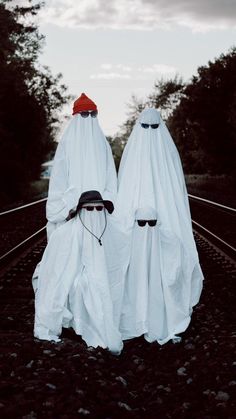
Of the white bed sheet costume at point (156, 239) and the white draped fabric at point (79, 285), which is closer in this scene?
the white draped fabric at point (79, 285)

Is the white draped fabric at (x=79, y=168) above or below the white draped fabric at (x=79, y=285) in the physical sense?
above

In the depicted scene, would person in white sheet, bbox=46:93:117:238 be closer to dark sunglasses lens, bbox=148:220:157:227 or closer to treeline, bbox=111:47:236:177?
dark sunglasses lens, bbox=148:220:157:227

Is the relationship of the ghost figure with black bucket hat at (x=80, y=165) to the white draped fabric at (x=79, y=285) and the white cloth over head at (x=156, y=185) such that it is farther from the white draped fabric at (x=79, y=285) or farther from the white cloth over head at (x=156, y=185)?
the white cloth over head at (x=156, y=185)

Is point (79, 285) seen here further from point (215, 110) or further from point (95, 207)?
point (215, 110)

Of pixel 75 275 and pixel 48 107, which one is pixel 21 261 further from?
pixel 48 107

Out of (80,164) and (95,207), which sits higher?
(80,164)

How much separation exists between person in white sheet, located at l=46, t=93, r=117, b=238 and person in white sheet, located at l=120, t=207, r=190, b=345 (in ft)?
1.77

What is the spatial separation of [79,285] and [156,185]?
4.24ft

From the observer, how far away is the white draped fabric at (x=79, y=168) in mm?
6516

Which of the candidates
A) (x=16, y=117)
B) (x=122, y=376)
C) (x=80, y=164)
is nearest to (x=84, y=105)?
(x=80, y=164)

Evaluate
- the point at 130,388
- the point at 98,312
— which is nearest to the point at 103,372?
the point at 130,388

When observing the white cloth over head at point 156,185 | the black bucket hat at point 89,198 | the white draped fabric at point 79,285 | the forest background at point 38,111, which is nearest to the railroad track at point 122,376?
the white draped fabric at point 79,285

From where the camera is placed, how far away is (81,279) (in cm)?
649

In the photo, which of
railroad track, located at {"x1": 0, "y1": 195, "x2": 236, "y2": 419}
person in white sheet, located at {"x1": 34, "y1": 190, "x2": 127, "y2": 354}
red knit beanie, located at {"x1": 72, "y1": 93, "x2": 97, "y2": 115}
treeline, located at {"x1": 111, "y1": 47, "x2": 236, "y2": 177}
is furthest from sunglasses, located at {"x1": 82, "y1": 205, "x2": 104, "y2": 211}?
treeline, located at {"x1": 111, "y1": 47, "x2": 236, "y2": 177}
